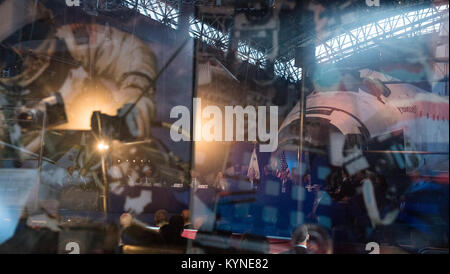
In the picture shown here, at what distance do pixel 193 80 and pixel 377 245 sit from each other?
4365 mm

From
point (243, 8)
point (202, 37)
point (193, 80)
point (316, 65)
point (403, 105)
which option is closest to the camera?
point (243, 8)

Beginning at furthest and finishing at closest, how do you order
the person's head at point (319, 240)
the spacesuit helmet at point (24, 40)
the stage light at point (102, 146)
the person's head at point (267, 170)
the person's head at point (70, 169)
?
1. the person's head at point (70, 169)
2. the stage light at point (102, 146)
3. the person's head at point (267, 170)
4. the spacesuit helmet at point (24, 40)
5. the person's head at point (319, 240)

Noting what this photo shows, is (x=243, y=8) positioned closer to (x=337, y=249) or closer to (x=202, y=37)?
(x=202, y=37)

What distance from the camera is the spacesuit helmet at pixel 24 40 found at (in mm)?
5160

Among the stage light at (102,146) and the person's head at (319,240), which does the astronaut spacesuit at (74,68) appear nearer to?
the stage light at (102,146)

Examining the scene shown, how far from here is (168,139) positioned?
6.39 m

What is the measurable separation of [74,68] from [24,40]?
0.88m

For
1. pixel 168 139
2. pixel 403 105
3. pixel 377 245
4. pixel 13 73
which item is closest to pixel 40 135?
pixel 13 73

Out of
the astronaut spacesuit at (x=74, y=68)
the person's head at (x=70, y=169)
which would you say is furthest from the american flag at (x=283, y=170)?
the person's head at (x=70, y=169)

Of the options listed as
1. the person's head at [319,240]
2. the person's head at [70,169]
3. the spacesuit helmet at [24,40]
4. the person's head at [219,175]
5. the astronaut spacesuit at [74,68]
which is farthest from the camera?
the person's head at [219,175]

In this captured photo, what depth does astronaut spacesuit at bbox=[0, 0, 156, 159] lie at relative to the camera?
5.27 m

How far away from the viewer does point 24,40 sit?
521cm

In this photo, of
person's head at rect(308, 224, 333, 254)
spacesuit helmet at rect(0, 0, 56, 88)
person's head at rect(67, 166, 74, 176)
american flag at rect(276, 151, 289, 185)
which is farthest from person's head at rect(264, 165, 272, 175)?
spacesuit helmet at rect(0, 0, 56, 88)

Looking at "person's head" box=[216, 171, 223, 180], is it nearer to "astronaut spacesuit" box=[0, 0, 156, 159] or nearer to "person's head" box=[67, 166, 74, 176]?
"astronaut spacesuit" box=[0, 0, 156, 159]
